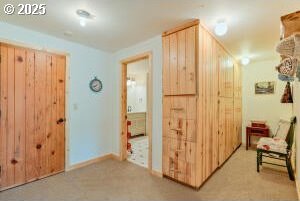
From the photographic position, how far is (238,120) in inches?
175

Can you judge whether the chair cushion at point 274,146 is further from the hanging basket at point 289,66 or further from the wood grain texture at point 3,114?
the wood grain texture at point 3,114

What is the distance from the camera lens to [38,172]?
269 centimetres

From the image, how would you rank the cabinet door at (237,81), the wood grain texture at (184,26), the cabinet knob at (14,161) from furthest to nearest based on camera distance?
the cabinet door at (237,81) < the cabinet knob at (14,161) < the wood grain texture at (184,26)

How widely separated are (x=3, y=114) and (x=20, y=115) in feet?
0.65

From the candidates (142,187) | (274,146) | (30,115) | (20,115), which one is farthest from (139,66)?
(274,146)

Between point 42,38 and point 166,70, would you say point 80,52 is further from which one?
point 166,70

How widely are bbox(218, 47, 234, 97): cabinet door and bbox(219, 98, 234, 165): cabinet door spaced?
17 centimetres

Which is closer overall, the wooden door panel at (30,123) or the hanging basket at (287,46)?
the hanging basket at (287,46)

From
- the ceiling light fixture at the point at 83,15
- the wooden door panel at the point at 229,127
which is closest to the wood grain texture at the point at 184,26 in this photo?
the ceiling light fixture at the point at 83,15

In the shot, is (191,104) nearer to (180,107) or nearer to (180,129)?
(180,107)

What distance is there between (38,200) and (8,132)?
1.06m

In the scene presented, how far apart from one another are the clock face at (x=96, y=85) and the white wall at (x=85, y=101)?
0.29 feet

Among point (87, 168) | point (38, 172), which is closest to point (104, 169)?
point (87, 168)

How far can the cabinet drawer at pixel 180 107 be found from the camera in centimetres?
239
